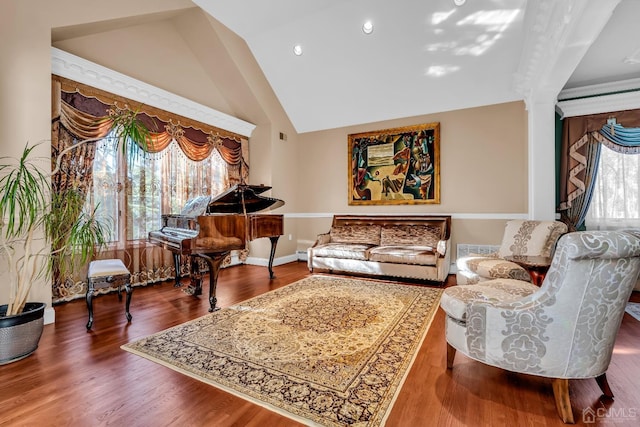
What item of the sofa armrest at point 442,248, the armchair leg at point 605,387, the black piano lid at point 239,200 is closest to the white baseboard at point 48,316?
the black piano lid at point 239,200

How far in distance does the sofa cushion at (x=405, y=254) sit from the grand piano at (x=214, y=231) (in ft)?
5.50

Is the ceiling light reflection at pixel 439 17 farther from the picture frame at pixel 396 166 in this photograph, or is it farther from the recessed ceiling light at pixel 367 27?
the picture frame at pixel 396 166

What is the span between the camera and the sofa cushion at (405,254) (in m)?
4.23

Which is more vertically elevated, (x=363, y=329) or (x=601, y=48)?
(x=601, y=48)

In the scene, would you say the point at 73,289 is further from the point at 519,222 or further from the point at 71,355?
the point at 519,222

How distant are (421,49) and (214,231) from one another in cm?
388

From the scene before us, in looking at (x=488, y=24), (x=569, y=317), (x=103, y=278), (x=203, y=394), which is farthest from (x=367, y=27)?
(x=203, y=394)

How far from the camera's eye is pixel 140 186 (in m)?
4.15

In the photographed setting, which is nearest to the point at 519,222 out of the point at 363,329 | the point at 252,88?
the point at 363,329

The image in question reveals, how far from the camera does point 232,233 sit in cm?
340

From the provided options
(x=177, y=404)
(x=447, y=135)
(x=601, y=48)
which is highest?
(x=601, y=48)

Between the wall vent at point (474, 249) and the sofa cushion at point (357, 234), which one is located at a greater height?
the sofa cushion at point (357, 234)

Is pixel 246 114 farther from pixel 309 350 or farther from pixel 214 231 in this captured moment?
pixel 309 350

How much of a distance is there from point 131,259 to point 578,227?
21.0 feet
